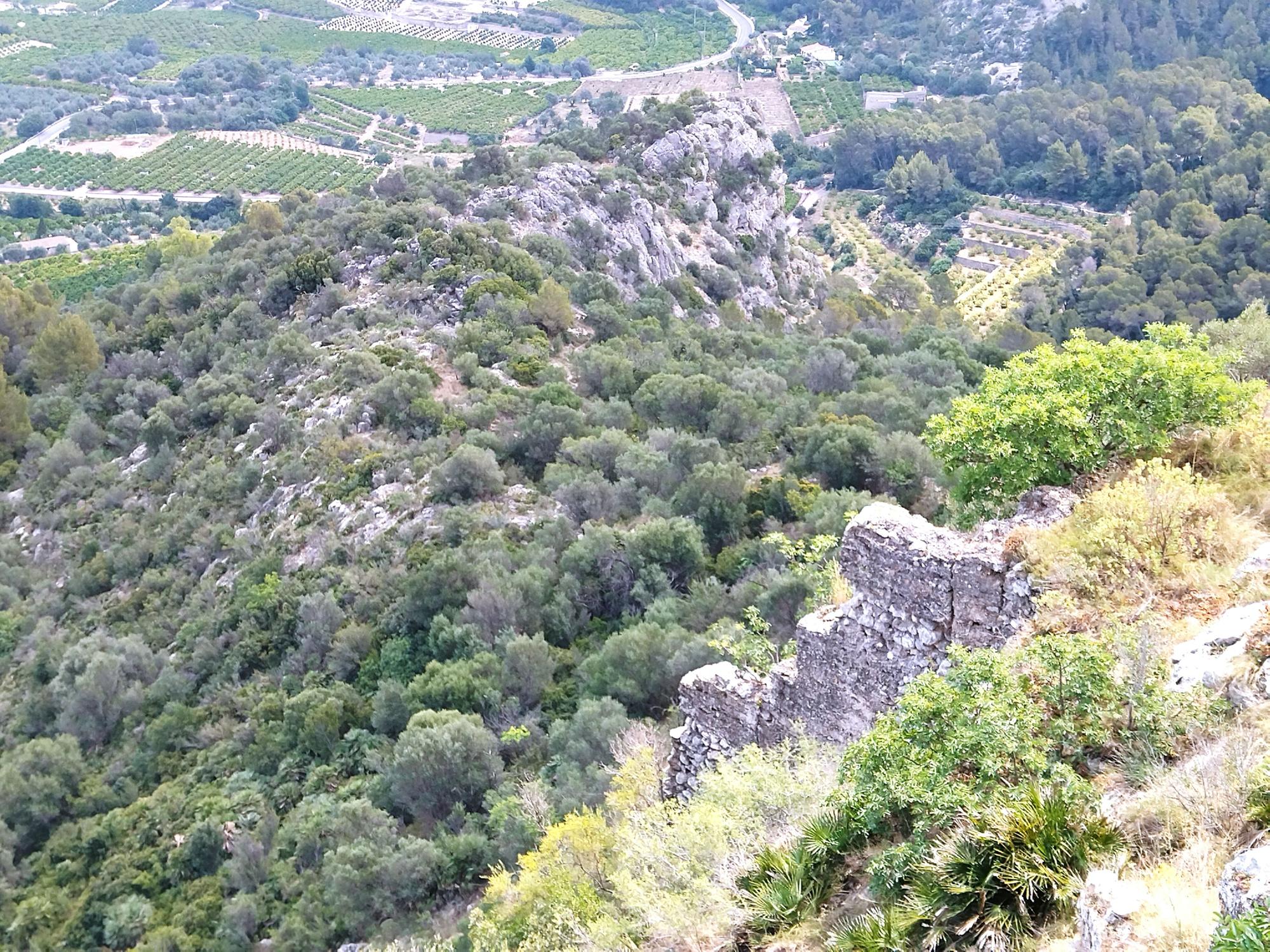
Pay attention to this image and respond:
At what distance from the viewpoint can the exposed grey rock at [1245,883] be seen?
5480 millimetres

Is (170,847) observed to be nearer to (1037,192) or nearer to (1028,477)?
(1028,477)

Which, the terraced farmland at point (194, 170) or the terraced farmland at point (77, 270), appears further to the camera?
the terraced farmland at point (194, 170)

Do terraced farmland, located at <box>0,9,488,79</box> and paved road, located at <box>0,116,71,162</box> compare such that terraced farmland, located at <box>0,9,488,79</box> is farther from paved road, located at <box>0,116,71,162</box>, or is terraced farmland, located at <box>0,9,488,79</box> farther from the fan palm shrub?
the fan palm shrub

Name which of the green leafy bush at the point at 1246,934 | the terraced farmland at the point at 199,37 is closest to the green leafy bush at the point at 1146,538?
the green leafy bush at the point at 1246,934

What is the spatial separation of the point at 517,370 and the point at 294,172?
78550 millimetres

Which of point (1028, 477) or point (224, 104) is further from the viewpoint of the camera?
point (224, 104)

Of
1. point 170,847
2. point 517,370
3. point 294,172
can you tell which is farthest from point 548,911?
point 294,172

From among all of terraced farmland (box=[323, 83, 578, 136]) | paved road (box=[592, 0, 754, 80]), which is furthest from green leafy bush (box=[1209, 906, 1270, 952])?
paved road (box=[592, 0, 754, 80])

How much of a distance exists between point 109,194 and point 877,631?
107893 mm

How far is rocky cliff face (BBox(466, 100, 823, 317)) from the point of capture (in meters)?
51.2

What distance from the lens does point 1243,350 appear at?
79.3 feet

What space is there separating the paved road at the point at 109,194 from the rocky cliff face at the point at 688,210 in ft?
177

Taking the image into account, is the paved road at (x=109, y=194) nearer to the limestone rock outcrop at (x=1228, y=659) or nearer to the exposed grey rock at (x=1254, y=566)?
the exposed grey rock at (x=1254, y=566)

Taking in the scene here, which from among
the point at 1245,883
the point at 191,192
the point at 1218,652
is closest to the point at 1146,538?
the point at 1218,652
